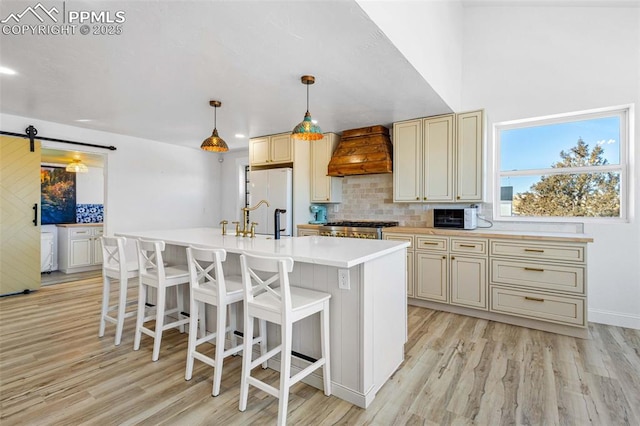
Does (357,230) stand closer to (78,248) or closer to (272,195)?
(272,195)

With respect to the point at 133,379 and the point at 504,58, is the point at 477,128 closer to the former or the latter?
the point at 504,58

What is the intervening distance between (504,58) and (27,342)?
5.66 metres

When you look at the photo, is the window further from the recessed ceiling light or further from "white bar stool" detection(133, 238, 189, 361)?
the recessed ceiling light

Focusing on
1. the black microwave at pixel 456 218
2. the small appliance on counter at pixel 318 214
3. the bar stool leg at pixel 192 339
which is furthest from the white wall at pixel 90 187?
the black microwave at pixel 456 218

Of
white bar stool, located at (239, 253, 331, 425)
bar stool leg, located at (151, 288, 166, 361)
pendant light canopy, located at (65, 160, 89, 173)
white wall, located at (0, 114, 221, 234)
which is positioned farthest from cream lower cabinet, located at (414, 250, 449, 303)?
pendant light canopy, located at (65, 160, 89, 173)

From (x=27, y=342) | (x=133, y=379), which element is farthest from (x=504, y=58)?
(x=27, y=342)

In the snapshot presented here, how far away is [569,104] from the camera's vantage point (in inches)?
133

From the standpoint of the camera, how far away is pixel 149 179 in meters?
5.68

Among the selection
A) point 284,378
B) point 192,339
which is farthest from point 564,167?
point 192,339

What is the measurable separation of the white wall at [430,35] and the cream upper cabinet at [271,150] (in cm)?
235

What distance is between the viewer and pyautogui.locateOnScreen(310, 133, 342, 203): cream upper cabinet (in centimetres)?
486

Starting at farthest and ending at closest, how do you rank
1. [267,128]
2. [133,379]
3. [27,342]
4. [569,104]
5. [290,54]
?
1. [267,128]
2. [569,104]
3. [27,342]
4. [290,54]
5. [133,379]

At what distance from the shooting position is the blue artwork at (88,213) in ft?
20.5

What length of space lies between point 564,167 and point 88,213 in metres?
7.99
